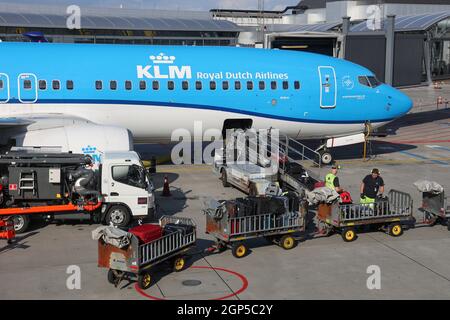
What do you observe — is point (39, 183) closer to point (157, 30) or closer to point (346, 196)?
point (346, 196)

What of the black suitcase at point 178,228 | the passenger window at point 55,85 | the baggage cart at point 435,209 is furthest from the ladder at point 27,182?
the baggage cart at point 435,209

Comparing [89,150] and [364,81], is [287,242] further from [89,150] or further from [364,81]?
[364,81]

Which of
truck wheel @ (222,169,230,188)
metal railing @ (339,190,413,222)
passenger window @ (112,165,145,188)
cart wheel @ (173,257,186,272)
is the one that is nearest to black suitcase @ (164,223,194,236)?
cart wheel @ (173,257,186,272)

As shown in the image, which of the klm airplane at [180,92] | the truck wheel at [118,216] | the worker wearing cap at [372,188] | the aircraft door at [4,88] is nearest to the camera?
the truck wheel at [118,216]

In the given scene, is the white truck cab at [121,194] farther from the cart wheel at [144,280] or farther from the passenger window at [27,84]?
the passenger window at [27,84]

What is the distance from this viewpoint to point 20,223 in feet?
57.8

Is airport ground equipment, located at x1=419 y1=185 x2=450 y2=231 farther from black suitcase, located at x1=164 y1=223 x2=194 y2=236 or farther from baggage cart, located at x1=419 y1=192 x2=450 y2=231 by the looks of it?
black suitcase, located at x1=164 y1=223 x2=194 y2=236

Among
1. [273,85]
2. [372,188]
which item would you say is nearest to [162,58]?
[273,85]

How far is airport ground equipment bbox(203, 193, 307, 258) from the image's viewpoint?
15.8 meters

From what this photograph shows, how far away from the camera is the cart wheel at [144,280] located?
44.4ft

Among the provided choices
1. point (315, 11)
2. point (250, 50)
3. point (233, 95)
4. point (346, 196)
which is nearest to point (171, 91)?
point (233, 95)

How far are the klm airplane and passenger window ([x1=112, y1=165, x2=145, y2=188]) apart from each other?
4933mm

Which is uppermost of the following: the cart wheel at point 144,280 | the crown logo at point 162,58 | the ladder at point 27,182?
the crown logo at point 162,58

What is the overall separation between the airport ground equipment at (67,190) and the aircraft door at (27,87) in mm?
6447
